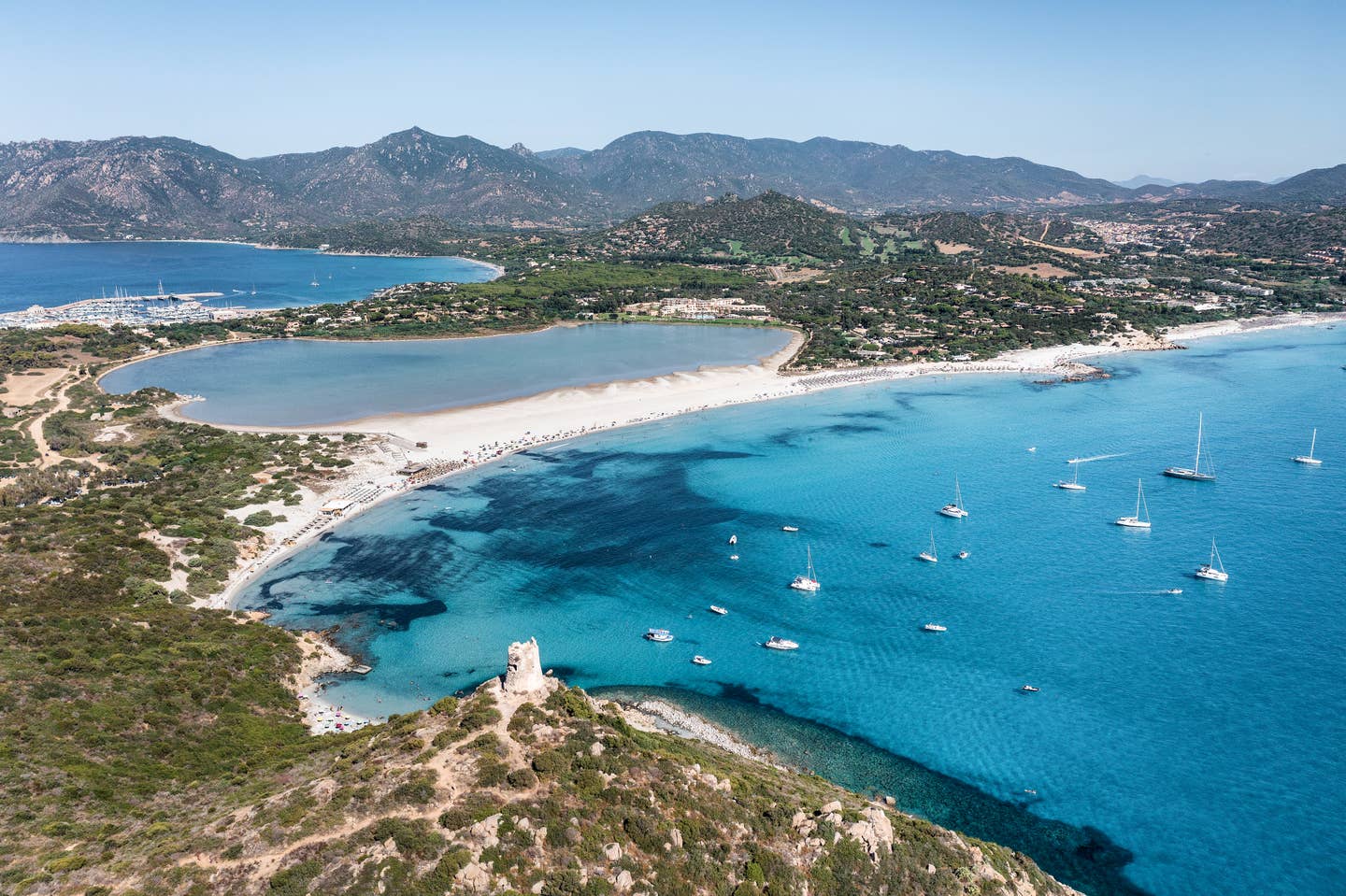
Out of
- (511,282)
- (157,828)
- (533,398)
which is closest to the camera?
(157,828)

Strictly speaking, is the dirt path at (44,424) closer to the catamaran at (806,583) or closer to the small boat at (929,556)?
the catamaran at (806,583)

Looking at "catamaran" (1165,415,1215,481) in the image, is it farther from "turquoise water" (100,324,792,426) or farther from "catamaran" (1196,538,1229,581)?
"turquoise water" (100,324,792,426)

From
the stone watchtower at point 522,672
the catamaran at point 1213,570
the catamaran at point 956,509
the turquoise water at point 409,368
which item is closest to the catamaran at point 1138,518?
the catamaran at point 1213,570

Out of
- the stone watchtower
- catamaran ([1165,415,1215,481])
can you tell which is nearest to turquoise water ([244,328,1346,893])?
catamaran ([1165,415,1215,481])

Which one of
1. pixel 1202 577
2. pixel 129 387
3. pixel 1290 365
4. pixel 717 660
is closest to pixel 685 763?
pixel 717 660

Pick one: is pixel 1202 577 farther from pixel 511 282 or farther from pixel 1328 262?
pixel 1328 262

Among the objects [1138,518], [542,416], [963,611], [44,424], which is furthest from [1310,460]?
[44,424]

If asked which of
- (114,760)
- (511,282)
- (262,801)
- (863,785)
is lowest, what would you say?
(863,785)
